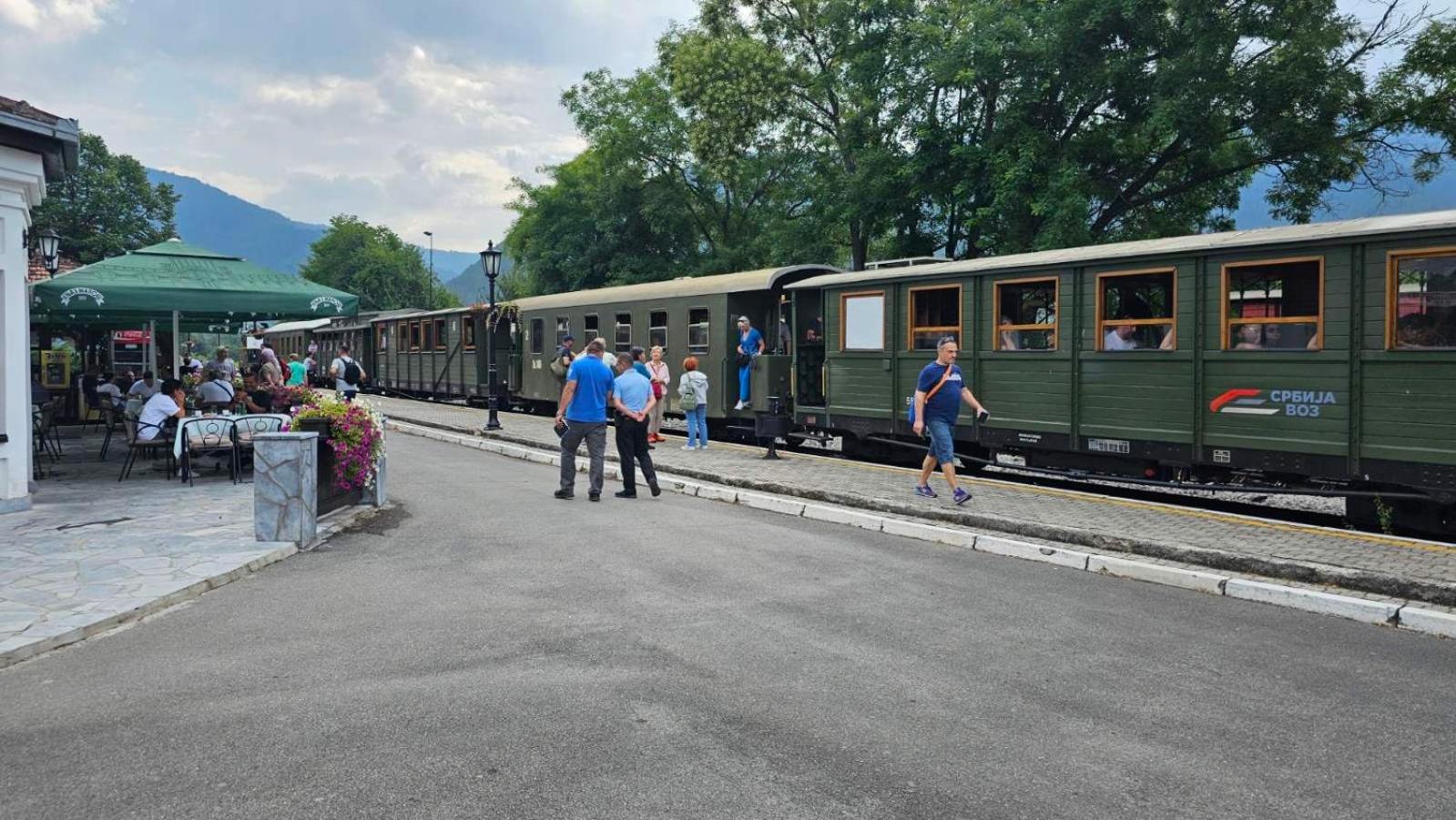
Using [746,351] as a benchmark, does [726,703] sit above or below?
below

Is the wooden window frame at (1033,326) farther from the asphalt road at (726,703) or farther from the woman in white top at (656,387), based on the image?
the woman in white top at (656,387)

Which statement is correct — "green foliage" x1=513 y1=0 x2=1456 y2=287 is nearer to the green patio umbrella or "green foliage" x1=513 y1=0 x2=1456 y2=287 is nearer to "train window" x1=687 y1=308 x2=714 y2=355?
"train window" x1=687 y1=308 x2=714 y2=355

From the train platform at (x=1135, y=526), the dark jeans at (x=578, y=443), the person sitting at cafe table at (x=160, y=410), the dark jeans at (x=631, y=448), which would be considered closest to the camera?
the train platform at (x=1135, y=526)

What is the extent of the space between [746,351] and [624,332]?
4.96 metres

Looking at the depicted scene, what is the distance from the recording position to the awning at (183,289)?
11.6 metres

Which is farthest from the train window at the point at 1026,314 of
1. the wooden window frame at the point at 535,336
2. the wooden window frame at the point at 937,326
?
the wooden window frame at the point at 535,336

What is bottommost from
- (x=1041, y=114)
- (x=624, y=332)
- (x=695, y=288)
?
(x=624, y=332)

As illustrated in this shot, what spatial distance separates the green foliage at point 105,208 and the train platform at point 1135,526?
52.6 m

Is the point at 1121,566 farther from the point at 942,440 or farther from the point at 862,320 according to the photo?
the point at 862,320

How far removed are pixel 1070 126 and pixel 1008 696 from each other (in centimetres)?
2119

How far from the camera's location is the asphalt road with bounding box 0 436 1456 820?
368 centimetres

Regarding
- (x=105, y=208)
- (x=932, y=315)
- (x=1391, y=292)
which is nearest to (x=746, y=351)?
(x=932, y=315)

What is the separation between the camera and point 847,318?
574 inches

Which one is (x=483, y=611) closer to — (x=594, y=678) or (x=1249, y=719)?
(x=594, y=678)
